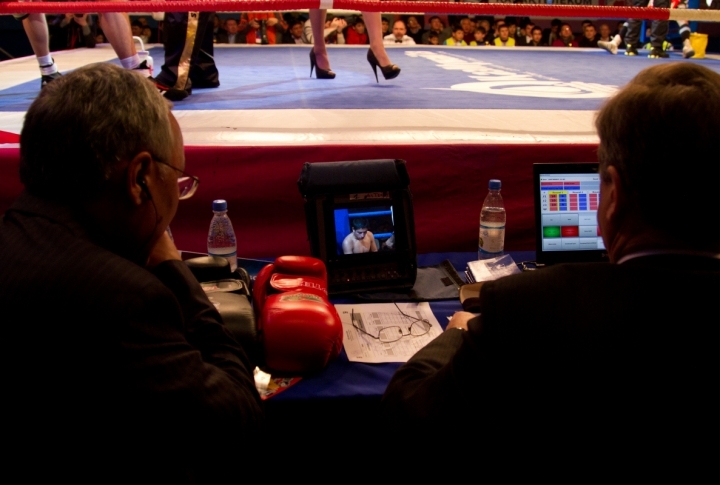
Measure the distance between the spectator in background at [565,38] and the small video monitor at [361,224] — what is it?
658cm

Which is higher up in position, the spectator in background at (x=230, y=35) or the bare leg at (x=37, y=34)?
the bare leg at (x=37, y=34)

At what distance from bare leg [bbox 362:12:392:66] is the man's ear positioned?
212 cm

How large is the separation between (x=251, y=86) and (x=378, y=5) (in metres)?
1.11

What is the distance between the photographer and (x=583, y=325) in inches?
23.2

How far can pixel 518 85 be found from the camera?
3.12 meters

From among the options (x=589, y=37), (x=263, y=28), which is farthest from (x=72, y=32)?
(x=589, y=37)

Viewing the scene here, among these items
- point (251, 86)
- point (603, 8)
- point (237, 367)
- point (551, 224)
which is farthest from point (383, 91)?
point (237, 367)

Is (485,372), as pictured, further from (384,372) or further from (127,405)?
(384,372)

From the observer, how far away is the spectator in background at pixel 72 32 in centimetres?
577

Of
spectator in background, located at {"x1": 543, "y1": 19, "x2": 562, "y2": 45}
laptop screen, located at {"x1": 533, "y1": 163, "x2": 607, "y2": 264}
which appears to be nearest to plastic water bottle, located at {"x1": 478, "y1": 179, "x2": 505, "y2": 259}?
laptop screen, located at {"x1": 533, "y1": 163, "x2": 607, "y2": 264}

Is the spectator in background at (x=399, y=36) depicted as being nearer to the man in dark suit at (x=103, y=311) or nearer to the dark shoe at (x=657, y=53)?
the dark shoe at (x=657, y=53)

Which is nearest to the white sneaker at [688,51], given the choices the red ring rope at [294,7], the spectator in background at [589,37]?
the spectator in background at [589,37]

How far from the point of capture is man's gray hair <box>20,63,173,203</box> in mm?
708

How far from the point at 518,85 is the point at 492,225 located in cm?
174
